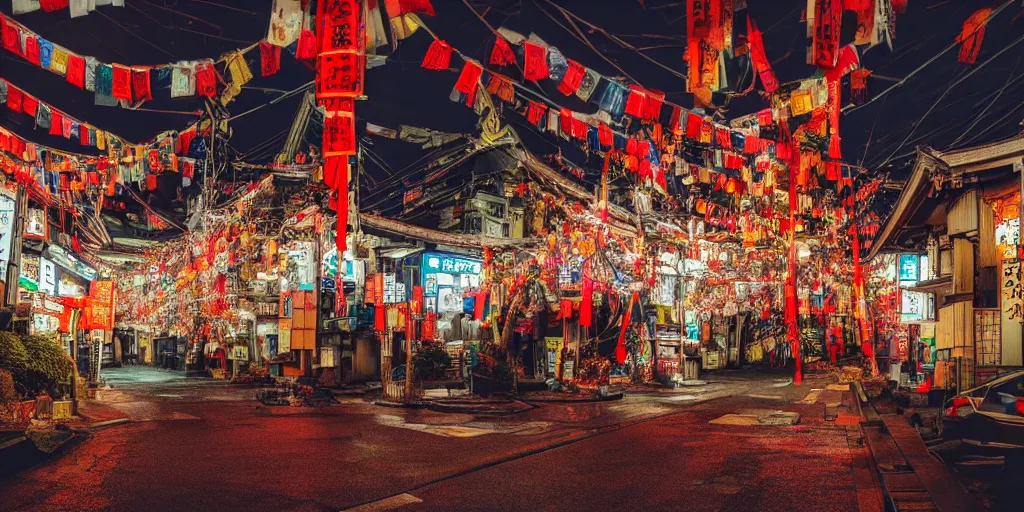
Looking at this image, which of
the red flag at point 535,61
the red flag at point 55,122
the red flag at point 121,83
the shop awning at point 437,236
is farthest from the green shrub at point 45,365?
the shop awning at point 437,236

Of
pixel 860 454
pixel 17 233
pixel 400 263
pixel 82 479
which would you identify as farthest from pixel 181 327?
pixel 860 454

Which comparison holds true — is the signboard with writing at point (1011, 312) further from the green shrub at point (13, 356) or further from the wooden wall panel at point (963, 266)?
the green shrub at point (13, 356)

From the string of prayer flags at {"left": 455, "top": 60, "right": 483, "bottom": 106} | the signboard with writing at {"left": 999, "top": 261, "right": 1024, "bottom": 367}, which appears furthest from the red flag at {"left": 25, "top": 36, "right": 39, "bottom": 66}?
the signboard with writing at {"left": 999, "top": 261, "right": 1024, "bottom": 367}

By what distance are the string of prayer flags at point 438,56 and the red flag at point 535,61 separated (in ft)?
5.98

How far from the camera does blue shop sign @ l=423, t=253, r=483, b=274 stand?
39.6m

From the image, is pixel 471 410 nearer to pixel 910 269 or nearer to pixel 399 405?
pixel 399 405

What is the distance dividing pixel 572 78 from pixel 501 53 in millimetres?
2143

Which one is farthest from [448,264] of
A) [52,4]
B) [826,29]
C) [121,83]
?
[826,29]

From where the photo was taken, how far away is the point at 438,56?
56.8 feet

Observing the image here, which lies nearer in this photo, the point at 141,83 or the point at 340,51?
the point at 340,51

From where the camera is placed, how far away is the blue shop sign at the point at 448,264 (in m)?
39.6

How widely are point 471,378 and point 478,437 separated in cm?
1179

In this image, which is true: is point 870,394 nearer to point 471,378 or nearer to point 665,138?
point 665,138

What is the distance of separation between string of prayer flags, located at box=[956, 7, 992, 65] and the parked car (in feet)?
20.7
